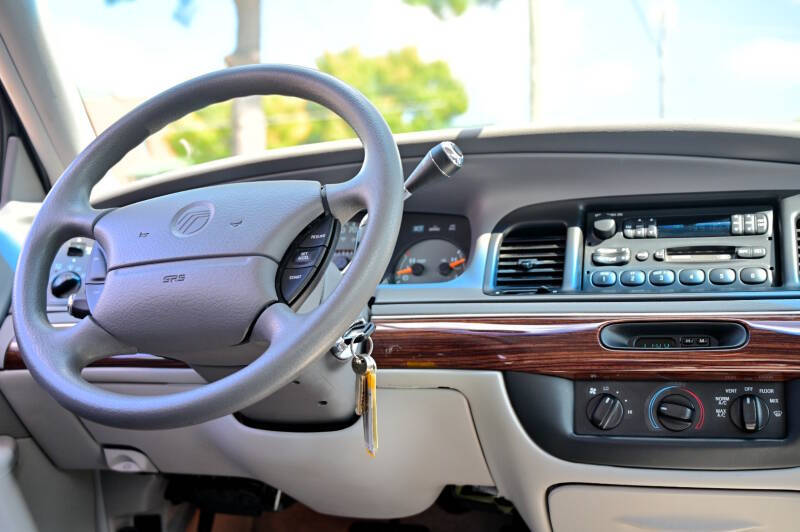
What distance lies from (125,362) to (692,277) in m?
1.01

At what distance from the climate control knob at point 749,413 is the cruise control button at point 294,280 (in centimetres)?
68

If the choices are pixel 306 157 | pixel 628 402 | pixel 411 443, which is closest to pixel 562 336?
pixel 628 402

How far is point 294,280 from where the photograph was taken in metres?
0.89

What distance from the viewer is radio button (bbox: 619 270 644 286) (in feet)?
3.97

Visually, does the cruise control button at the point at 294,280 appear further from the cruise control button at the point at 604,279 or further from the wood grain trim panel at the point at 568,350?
the cruise control button at the point at 604,279

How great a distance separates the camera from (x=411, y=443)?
127 centimetres

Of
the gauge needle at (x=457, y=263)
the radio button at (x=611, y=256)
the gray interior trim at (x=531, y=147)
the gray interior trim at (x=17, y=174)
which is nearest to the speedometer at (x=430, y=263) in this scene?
the gauge needle at (x=457, y=263)

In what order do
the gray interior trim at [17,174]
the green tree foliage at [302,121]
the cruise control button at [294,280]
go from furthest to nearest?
the gray interior trim at [17,174]
the green tree foliage at [302,121]
the cruise control button at [294,280]

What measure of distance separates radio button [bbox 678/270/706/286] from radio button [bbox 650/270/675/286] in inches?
0.5

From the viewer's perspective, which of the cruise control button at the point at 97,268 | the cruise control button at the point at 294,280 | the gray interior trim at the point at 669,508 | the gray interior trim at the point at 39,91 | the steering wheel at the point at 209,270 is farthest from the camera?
the gray interior trim at the point at 39,91

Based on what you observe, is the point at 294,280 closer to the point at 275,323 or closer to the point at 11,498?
the point at 275,323

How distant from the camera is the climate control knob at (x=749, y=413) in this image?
3.57 ft

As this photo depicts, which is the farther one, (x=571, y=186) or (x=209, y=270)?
(x=571, y=186)

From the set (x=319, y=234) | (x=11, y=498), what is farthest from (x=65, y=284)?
(x=319, y=234)
